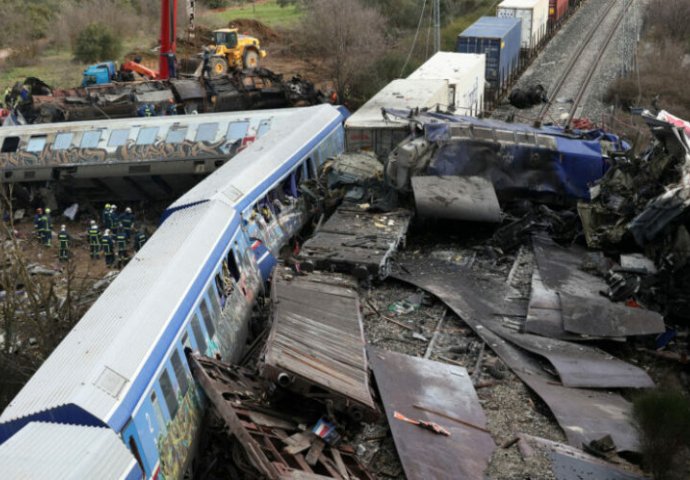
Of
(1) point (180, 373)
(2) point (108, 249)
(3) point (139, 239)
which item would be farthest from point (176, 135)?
(1) point (180, 373)

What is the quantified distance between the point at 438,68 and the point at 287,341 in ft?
61.1

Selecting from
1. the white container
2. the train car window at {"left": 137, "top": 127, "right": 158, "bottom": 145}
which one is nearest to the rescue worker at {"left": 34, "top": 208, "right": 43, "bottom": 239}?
the train car window at {"left": 137, "top": 127, "right": 158, "bottom": 145}

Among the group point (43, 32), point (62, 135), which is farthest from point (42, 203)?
point (43, 32)

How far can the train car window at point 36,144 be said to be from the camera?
22.8 metres

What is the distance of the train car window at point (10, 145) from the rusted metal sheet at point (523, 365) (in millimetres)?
12925

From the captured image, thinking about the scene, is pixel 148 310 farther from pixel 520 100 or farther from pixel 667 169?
pixel 520 100

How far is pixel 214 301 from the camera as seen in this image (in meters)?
12.1

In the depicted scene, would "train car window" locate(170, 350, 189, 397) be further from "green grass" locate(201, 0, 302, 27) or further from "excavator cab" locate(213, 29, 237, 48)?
"green grass" locate(201, 0, 302, 27)

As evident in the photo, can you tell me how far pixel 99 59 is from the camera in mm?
45406

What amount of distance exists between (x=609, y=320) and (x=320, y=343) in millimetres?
5238

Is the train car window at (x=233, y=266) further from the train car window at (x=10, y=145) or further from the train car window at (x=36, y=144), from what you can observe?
the train car window at (x=10, y=145)

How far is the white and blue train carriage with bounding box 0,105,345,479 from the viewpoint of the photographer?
818cm

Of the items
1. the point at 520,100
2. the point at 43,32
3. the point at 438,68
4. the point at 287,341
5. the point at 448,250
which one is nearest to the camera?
the point at 287,341

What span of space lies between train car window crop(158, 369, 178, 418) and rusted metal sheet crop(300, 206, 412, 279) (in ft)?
17.8
